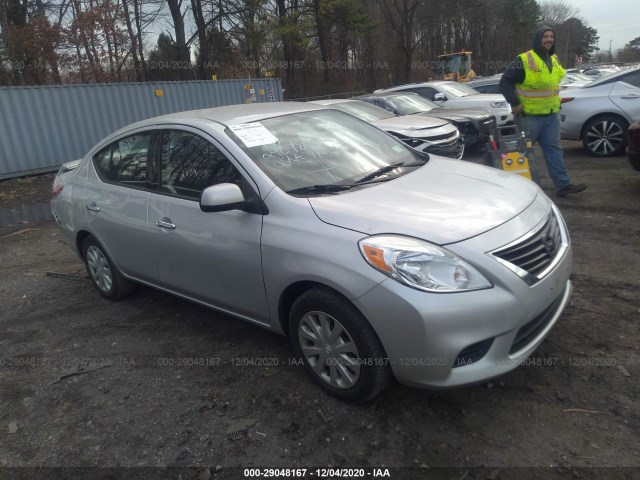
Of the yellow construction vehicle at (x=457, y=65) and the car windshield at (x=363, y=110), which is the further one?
the yellow construction vehicle at (x=457, y=65)

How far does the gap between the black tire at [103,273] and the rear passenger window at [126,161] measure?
0.68 meters

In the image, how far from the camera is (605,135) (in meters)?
8.78

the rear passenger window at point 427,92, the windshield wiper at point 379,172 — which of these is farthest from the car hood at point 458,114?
the windshield wiper at point 379,172

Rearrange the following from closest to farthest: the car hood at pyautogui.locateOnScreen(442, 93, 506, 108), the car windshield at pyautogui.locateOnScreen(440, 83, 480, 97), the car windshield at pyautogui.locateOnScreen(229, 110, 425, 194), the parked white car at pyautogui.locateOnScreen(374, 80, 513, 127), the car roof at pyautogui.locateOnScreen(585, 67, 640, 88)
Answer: the car windshield at pyautogui.locateOnScreen(229, 110, 425, 194) < the car roof at pyautogui.locateOnScreen(585, 67, 640, 88) < the parked white car at pyautogui.locateOnScreen(374, 80, 513, 127) < the car hood at pyautogui.locateOnScreen(442, 93, 506, 108) < the car windshield at pyautogui.locateOnScreen(440, 83, 480, 97)

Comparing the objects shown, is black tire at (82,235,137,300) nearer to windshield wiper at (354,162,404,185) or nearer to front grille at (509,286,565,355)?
windshield wiper at (354,162,404,185)

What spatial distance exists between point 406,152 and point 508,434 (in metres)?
2.17

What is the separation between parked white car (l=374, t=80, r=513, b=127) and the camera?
1095 centimetres

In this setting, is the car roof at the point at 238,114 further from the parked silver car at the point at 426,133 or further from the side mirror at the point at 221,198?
the parked silver car at the point at 426,133

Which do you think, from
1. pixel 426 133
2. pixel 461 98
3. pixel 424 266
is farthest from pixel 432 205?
pixel 461 98

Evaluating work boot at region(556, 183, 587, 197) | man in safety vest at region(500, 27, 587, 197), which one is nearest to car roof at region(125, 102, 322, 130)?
man in safety vest at region(500, 27, 587, 197)

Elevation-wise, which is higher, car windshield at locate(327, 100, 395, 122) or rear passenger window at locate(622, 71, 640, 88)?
rear passenger window at locate(622, 71, 640, 88)

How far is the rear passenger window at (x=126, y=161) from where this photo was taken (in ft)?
12.9

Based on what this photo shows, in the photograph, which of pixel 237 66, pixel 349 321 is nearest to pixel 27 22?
pixel 237 66

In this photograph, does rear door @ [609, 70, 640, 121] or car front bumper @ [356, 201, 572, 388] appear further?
rear door @ [609, 70, 640, 121]
